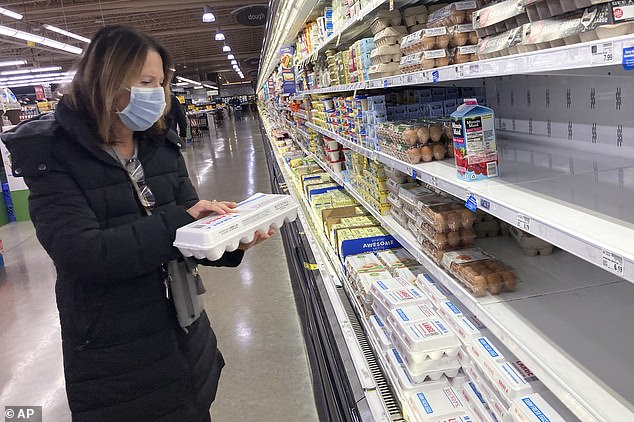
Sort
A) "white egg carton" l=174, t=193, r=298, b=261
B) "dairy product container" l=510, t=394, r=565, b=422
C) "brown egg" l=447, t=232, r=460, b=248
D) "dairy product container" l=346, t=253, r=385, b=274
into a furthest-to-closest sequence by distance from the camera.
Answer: "dairy product container" l=346, t=253, r=385, b=274 → "brown egg" l=447, t=232, r=460, b=248 → "white egg carton" l=174, t=193, r=298, b=261 → "dairy product container" l=510, t=394, r=565, b=422

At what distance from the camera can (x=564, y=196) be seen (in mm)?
1193

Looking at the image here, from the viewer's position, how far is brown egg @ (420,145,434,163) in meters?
1.89

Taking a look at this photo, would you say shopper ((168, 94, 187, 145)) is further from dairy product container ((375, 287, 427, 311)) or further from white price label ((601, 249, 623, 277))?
white price label ((601, 249, 623, 277))

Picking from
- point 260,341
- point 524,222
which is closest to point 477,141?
point 524,222

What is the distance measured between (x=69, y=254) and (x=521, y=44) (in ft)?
4.28

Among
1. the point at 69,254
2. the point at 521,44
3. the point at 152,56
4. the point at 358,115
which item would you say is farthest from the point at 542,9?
the point at 358,115

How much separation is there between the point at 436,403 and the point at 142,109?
4.37 ft

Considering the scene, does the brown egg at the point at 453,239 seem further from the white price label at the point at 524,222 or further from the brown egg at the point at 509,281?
the white price label at the point at 524,222

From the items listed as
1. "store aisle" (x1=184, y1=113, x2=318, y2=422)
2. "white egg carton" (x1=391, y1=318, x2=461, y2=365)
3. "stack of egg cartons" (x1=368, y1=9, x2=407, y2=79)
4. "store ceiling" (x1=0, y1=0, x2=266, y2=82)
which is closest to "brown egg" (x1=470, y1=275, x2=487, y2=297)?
"white egg carton" (x1=391, y1=318, x2=461, y2=365)

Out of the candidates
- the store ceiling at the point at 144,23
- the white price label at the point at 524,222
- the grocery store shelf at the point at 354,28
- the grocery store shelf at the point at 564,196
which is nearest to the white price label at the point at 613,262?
the grocery store shelf at the point at 564,196

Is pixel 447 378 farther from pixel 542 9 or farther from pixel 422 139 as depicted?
pixel 542 9

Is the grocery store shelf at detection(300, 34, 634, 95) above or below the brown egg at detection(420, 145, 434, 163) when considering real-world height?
above

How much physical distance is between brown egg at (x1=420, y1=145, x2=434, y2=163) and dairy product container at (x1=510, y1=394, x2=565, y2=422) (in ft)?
3.09

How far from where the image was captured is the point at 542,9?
3.58 ft
